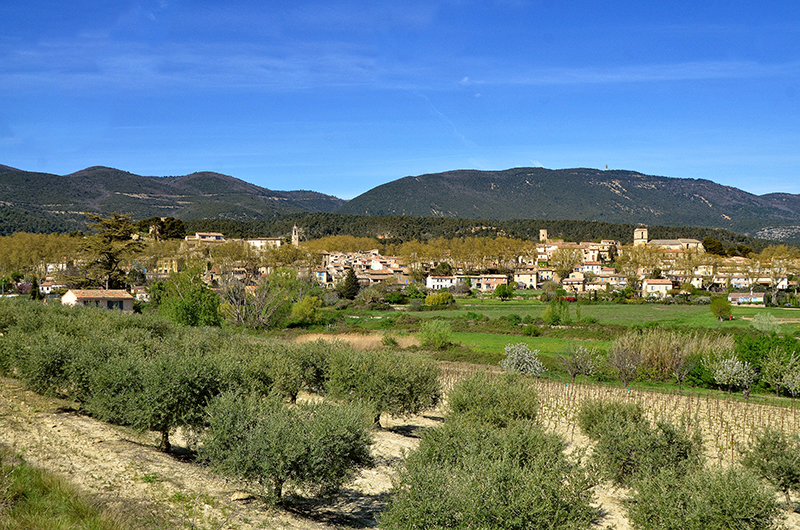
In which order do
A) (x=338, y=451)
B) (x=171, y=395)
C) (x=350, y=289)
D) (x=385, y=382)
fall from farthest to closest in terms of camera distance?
(x=350, y=289) → (x=385, y=382) → (x=171, y=395) → (x=338, y=451)

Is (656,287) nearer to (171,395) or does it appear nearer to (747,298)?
(747,298)

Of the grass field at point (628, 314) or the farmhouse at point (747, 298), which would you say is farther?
the farmhouse at point (747, 298)

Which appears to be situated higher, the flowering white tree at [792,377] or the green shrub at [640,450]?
the green shrub at [640,450]

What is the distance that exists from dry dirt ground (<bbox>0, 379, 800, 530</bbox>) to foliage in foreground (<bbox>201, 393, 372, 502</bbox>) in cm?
66

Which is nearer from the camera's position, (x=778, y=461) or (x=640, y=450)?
(x=778, y=461)

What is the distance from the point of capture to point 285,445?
36.2 ft

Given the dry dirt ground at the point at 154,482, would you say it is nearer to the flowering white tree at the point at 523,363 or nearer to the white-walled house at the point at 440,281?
the flowering white tree at the point at 523,363

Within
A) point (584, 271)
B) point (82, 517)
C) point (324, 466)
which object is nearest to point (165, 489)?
point (82, 517)

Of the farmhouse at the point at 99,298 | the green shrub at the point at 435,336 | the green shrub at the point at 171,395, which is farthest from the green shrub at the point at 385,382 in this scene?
the farmhouse at the point at 99,298

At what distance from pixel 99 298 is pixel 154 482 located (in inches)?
1459

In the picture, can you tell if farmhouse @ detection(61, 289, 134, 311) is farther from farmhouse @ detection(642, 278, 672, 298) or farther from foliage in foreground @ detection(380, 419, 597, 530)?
farmhouse @ detection(642, 278, 672, 298)

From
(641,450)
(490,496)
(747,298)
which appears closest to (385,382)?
(641,450)

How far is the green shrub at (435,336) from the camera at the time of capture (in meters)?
44.3

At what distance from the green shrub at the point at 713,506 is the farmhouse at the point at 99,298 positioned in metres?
40.7
